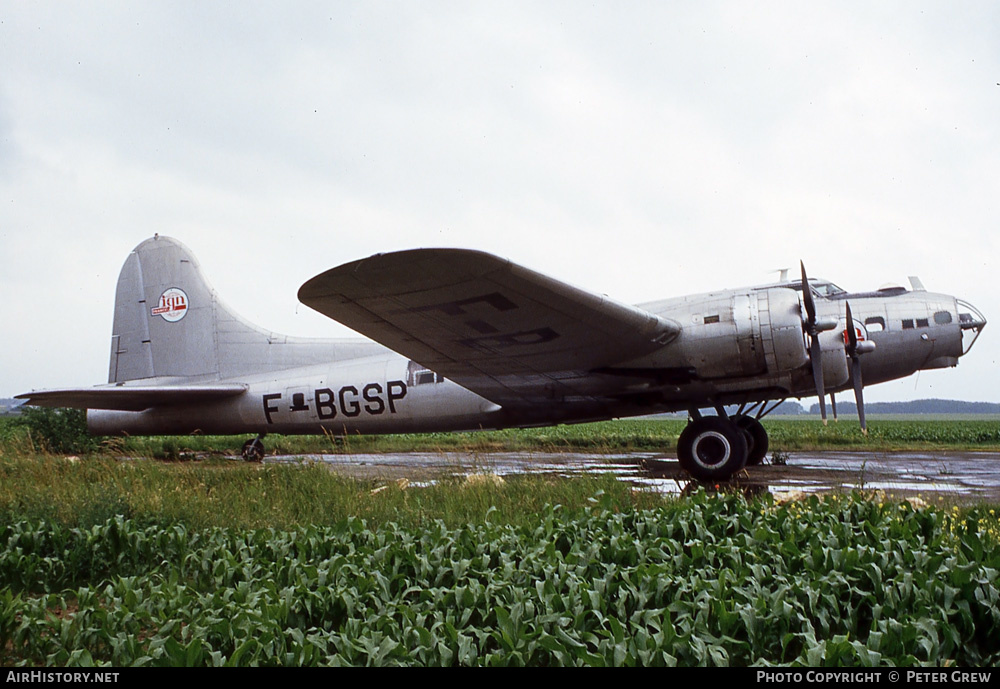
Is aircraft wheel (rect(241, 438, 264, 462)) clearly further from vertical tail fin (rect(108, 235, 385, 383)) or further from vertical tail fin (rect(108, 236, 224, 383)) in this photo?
vertical tail fin (rect(108, 236, 224, 383))

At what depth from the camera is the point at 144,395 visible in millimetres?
14203

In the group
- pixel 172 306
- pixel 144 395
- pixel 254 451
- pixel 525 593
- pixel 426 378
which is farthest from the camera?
pixel 172 306

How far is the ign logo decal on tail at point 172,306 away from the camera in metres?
16.0

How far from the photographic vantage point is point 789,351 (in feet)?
31.3

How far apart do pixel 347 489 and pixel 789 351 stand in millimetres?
Answer: 6538

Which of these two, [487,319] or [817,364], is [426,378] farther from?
[817,364]

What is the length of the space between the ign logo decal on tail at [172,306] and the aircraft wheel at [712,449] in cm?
1236

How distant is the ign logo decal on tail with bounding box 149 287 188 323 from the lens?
1598cm

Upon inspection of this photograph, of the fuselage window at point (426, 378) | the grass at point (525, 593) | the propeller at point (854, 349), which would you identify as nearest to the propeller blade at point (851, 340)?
the propeller at point (854, 349)

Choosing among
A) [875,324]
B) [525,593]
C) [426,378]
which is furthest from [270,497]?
[875,324]

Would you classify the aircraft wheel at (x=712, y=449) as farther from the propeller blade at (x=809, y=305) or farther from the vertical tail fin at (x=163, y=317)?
the vertical tail fin at (x=163, y=317)

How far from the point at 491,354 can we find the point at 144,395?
8.75m
